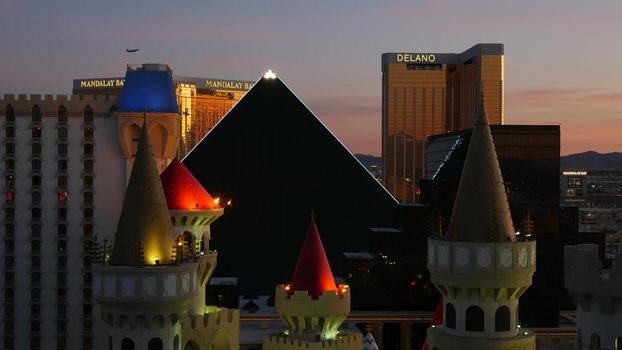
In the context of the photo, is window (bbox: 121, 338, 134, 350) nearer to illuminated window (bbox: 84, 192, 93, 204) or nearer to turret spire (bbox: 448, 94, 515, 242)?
turret spire (bbox: 448, 94, 515, 242)

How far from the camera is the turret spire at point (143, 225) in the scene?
19.2 m

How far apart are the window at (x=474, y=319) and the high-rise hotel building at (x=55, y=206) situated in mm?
34717

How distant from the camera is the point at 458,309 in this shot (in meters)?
19.2

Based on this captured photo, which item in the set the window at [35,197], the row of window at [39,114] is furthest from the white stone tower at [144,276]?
the window at [35,197]

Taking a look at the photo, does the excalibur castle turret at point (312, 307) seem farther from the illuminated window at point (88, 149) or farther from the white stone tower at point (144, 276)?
the illuminated window at point (88, 149)

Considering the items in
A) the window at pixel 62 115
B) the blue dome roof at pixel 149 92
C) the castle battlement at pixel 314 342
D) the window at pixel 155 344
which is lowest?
the castle battlement at pixel 314 342

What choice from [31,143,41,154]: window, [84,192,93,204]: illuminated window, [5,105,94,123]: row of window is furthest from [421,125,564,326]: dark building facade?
[31,143,41,154]: window

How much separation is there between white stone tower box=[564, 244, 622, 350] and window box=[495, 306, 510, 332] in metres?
1.95

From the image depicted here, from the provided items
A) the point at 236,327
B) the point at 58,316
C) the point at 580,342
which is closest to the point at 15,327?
the point at 58,316

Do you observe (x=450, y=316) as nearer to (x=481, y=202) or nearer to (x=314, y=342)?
(x=481, y=202)

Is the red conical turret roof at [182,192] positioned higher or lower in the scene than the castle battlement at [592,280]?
higher

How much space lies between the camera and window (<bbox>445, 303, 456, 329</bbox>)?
19.3 m

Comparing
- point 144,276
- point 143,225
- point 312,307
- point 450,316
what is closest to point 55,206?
point 312,307

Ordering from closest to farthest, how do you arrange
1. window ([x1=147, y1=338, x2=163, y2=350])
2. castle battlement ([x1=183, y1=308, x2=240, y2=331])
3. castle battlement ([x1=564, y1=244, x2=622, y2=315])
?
window ([x1=147, y1=338, x2=163, y2=350]), castle battlement ([x1=564, y1=244, x2=622, y2=315]), castle battlement ([x1=183, y1=308, x2=240, y2=331])
